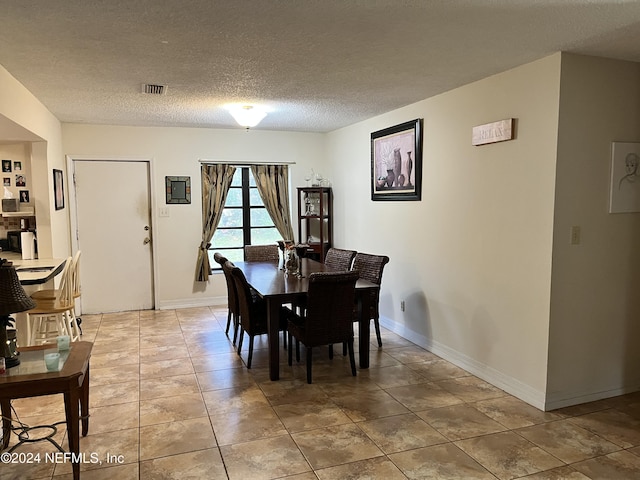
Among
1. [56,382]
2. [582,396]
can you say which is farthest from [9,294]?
[582,396]

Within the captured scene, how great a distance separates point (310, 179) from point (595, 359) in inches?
163

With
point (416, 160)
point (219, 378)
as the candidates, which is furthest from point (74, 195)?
point (416, 160)

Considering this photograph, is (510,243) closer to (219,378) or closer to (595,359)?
(595,359)

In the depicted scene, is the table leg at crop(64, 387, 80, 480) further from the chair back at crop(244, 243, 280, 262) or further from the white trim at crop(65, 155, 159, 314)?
the white trim at crop(65, 155, 159, 314)

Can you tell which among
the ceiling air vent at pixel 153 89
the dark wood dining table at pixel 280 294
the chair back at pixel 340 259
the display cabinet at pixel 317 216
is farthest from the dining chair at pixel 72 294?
the display cabinet at pixel 317 216

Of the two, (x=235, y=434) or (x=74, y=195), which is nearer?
(x=235, y=434)

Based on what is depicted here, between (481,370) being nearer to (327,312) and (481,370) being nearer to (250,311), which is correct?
(327,312)

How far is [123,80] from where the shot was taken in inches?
136

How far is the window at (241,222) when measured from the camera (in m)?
6.36

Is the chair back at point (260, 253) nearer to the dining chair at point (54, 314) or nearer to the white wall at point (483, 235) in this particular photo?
the white wall at point (483, 235)

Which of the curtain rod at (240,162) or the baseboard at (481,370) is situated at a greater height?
the curtain rod at (240,162)

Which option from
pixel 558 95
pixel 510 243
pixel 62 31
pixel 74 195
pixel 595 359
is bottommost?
pixel 595 359

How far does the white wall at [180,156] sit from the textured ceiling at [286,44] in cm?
149

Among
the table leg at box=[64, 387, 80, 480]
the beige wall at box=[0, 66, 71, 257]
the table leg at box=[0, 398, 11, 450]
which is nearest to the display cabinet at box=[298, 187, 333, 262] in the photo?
the beige wall at box=[0, 66, 71, 257]
